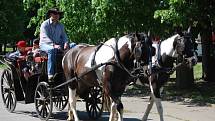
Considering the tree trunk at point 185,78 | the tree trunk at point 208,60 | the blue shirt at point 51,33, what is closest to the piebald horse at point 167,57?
the blue shirt at point 51,33

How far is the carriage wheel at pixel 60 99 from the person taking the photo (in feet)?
38.5

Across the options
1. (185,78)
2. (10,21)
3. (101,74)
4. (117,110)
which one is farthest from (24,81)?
(10,21)

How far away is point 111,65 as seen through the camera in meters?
9.57

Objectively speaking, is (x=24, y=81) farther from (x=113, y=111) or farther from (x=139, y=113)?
(x=113, y=111)

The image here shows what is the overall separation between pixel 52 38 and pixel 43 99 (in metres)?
1.49

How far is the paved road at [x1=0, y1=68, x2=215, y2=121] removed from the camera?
1216cm

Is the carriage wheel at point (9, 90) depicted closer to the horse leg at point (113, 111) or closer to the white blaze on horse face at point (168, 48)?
the horse leg at point (113, 111)

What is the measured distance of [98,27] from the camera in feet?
53.1

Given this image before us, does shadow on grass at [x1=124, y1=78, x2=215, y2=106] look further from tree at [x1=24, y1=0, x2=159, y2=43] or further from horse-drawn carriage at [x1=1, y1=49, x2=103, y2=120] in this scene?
horse-drawn carriage at [x1=1, y1=49, x2=103, y2=120]

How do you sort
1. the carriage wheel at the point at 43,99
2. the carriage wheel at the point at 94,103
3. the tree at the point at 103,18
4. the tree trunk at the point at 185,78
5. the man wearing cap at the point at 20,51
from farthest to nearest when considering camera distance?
the tree trunk at the point at 185,78 → the tree at the point at 103,18 → the man wearing cap at the point at 20,51 → the carriage wheel at the point at 94,103 → the carriage wheel at the point at 43,99

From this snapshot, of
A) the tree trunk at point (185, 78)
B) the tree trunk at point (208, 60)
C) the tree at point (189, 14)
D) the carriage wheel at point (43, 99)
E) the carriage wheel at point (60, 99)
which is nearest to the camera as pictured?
the carriage wheel at point (43, 99)

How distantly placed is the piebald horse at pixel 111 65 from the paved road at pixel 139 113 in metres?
1.61

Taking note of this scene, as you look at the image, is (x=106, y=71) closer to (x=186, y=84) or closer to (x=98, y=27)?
(x=98, y=27)

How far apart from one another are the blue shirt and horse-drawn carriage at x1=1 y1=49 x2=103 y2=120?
0.39m
